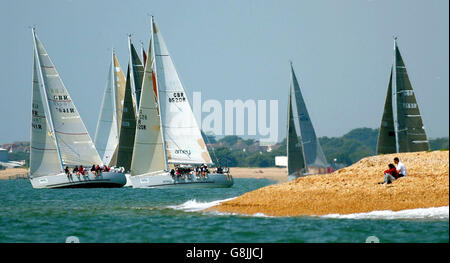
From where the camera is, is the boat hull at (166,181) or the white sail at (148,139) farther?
the white sail at (148,139)

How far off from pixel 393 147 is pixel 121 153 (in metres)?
24.2

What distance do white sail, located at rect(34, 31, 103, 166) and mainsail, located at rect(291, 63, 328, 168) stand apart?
693 inches

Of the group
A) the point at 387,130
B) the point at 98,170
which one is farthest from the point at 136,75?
the point at 387,130

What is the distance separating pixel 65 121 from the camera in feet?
214

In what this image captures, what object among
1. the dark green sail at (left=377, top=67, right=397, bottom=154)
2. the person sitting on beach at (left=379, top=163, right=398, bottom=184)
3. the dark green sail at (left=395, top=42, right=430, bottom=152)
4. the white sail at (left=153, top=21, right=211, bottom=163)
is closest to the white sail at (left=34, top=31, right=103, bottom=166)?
the white sail at (left=153, top=21, right=211, bottom=163)

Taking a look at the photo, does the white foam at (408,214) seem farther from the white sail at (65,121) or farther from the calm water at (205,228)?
the white sail at (65,121)

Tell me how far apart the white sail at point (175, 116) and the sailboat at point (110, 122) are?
49.6 ft

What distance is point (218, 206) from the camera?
33.9 meters

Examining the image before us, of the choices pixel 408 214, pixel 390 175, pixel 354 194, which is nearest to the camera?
pixel 408 214

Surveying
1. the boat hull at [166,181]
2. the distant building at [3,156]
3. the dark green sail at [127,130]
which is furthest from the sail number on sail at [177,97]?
the distant building at [3,156]

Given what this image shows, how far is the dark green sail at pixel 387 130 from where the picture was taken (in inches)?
2397

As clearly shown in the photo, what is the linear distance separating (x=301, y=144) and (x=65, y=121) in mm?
19695

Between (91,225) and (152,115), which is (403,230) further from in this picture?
(152,115)

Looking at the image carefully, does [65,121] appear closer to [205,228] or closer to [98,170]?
[98,170]
